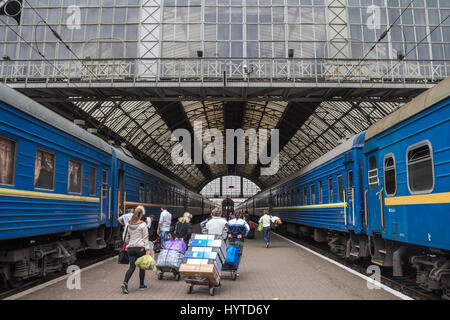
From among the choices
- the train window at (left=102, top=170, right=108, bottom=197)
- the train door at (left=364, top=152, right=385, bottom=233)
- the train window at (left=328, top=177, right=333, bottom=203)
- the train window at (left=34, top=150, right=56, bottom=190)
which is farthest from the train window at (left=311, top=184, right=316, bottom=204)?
the train window at (left=34, top=150, right=56, bottom=190)

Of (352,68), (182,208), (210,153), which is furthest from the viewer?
(210,153)

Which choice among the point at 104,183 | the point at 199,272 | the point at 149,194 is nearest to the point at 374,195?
the point at 199,272

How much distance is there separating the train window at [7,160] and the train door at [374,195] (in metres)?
7.32

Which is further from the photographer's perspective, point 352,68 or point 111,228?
point 352,68

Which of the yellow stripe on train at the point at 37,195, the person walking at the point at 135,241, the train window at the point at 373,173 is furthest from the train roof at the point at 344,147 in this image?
the yellow stripe on train at the point at 37,195

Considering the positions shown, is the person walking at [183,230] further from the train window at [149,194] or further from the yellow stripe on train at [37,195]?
the train window at [149,194]

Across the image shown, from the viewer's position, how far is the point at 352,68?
1969 cm

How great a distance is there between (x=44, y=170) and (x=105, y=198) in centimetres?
418

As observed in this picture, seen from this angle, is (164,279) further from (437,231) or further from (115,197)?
(437,231)

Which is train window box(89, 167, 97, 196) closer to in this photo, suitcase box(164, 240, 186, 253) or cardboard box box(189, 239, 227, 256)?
suitcase box(164, 240, 186, 253)

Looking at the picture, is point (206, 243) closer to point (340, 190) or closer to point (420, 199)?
point (420, 199)

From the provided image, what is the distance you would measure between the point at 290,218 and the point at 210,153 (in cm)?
3528

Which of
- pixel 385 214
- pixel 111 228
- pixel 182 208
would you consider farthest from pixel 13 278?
pixel 182 208

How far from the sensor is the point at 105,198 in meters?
12.0
